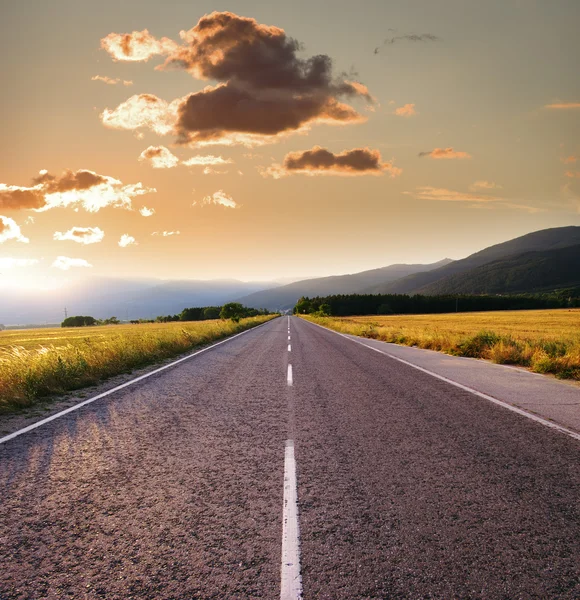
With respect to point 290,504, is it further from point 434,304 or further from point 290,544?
point 434,304

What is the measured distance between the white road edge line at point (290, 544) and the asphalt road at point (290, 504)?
0.10 ft

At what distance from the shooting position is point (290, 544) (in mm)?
2773

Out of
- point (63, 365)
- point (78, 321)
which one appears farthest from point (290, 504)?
point (78, 321)

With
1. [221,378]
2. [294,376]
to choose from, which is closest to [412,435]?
[294,376]

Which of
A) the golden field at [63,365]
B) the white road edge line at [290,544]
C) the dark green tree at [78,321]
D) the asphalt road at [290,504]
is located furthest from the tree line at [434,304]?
the white road edge line at [290,544]

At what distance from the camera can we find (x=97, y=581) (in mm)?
2441

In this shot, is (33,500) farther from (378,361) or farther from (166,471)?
(378,361)

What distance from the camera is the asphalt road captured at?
2.44 metres

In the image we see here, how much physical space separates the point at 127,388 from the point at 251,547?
6.80 metres

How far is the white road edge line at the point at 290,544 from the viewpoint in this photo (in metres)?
2.32

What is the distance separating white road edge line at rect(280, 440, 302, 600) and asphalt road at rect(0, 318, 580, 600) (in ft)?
0.10

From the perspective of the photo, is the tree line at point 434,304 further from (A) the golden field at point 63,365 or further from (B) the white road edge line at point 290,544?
(B) the white road edge line at point 290,544

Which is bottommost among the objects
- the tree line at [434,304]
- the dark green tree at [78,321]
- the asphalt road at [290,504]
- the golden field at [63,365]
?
the tree line at [434,304]

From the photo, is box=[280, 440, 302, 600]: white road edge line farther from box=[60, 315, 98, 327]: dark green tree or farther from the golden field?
box=[60, 315, 98, 327]: dark green tree
